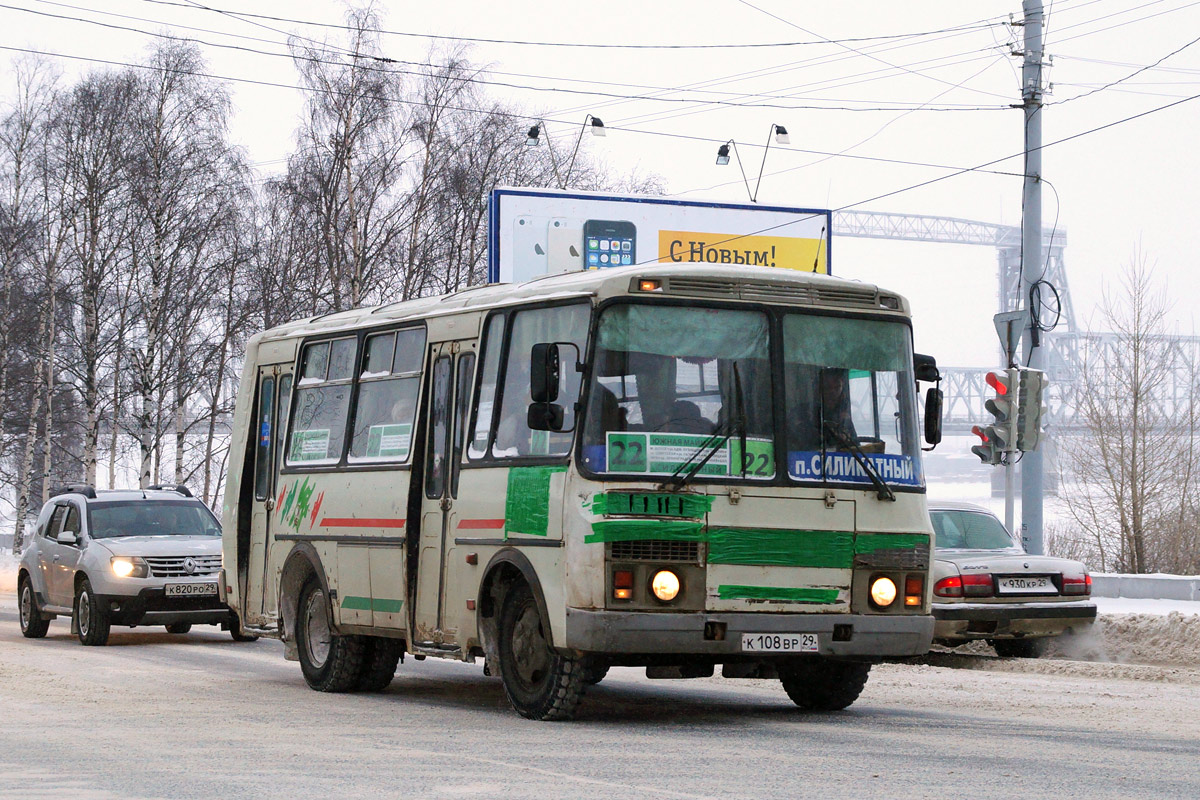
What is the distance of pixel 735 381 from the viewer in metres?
11.2

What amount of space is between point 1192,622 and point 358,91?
2992cm

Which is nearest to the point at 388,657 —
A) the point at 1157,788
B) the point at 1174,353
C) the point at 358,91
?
the point at 1157,788

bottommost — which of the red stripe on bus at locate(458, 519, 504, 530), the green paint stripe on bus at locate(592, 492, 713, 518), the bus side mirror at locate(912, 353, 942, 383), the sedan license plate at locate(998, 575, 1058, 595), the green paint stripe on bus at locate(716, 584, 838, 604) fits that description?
the sedan license plate at locate(998, 575, 1058, 595)

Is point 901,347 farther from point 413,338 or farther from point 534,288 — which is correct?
point 413,338

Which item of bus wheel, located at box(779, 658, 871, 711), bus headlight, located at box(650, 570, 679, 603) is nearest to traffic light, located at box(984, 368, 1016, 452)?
bus wheel, located at box(779, 658, 871, 711)

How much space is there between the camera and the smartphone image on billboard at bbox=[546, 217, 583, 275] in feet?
113

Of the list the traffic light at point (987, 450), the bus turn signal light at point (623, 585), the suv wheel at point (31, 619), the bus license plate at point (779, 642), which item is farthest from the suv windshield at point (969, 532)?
the suv wheel at point (31, 619)

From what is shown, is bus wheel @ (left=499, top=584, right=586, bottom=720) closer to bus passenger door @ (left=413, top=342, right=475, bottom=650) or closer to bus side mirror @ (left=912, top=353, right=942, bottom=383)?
bus passenger door @ (left=413, top=342, right=475, bottom=650)

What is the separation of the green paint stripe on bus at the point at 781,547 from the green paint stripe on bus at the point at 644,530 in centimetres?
13

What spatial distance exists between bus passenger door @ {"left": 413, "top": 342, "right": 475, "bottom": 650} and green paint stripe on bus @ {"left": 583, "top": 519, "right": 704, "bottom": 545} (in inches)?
80.4

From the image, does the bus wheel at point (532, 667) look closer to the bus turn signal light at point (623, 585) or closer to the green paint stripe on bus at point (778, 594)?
the bus turn signal light at point (623, 585)

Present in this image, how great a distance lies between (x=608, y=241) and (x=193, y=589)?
16253mm

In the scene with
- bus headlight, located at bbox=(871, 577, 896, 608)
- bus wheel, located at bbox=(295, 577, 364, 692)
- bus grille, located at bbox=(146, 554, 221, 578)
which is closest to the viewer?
bus headlight, located at bbox=(871, 577, 896, 608)

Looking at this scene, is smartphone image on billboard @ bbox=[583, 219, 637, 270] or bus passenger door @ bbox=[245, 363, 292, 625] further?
smartphone image on billboard @ bbox=[583, 219, 637, 270]
